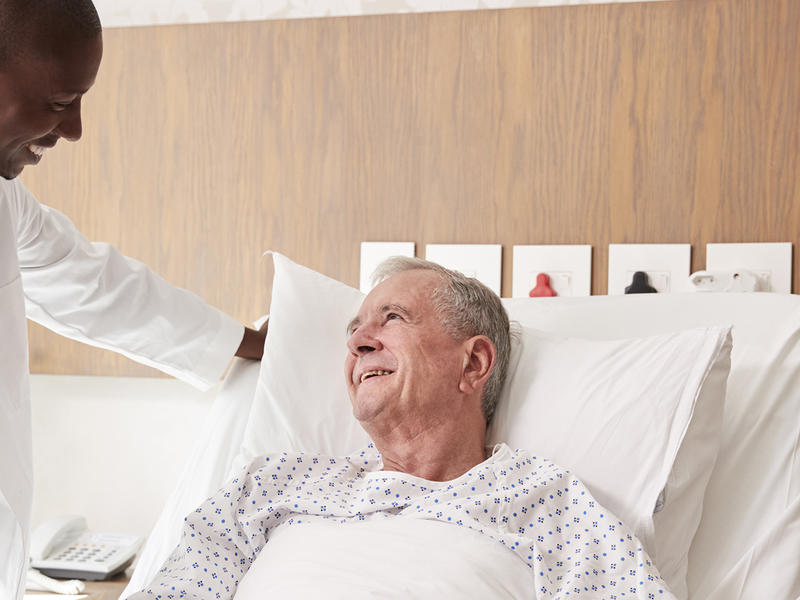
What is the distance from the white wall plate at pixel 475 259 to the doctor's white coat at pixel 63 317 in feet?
1.67

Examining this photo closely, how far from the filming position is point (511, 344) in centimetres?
152

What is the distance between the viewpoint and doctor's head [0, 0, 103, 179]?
0.99 m

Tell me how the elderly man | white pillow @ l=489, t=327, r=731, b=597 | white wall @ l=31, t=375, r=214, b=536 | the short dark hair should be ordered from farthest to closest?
white wall @ l=31, t=375, r=214, b=536, white pillow @ l=489, t=327, r=731, b=597, the elderly man, the short dark hair

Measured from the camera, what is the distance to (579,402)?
1358 millimetres

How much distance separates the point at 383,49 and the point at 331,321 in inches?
28.0

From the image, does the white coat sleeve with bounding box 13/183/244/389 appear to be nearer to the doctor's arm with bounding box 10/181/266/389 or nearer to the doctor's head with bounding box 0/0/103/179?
the doctor's arm with bounding box 10/181/266/389

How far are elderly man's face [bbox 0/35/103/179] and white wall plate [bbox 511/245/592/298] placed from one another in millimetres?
1037

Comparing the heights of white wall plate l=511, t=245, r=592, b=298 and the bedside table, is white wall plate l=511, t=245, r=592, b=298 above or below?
above

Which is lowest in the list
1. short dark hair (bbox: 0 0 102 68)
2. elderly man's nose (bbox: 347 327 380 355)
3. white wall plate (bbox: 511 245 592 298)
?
elderly man's nose (bbox: 347 327 380 355)

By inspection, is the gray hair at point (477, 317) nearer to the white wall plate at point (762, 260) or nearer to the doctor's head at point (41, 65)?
the white wall plate at point (762, 260)

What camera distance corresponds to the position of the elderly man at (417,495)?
1122 mm

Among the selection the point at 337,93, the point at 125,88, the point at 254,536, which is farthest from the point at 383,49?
the point at 254,536

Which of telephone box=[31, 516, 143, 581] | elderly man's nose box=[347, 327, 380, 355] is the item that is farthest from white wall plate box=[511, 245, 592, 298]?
telephone box=[31, 516, 143, 581]

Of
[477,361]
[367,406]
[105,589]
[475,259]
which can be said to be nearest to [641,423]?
[477,361]
